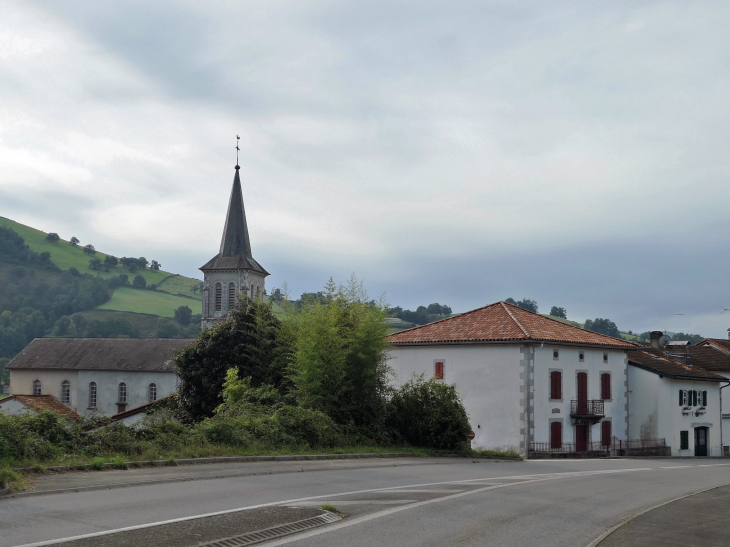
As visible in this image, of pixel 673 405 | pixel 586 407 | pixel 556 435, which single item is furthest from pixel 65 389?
pixel 673 405

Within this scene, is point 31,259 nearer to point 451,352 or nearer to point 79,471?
point 451,352

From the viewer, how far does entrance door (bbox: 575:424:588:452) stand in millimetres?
37375

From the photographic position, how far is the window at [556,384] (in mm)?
35781

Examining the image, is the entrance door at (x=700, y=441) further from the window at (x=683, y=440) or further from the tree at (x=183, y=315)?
the tree at (x=183, y=315)

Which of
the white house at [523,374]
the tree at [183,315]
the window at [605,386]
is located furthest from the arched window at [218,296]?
the tree at [183,315]

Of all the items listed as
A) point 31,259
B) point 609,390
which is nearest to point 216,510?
point 609,390

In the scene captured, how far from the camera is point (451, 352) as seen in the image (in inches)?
1459

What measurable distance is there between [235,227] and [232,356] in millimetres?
52055

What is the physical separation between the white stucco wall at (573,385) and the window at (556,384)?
0.78 ft

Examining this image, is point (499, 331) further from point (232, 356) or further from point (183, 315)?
point (183, 315)

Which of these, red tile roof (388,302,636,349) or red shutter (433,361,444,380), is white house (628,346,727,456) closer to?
red tile roof (388,302,636,349)

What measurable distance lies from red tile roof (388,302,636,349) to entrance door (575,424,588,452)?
180 inches

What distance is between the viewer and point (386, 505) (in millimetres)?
11859

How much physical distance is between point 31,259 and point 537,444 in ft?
590
